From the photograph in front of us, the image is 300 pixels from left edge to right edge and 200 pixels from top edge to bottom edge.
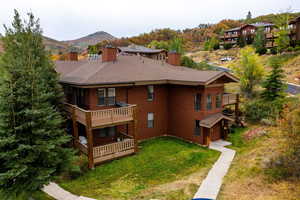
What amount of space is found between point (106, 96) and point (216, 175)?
9.66 m

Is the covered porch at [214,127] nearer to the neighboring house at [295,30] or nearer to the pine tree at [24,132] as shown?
the pine tree at [24,132]

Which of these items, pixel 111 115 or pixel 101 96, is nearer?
pixel 111 115

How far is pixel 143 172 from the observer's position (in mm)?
13133

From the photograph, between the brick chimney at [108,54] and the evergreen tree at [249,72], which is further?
the evergreen tree at [249,72]

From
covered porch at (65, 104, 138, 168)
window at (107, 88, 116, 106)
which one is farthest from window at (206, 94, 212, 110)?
window at (107, 88, 116, 106)

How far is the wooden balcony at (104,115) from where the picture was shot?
13609mm

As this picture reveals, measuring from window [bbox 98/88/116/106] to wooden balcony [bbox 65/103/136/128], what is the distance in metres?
2.05

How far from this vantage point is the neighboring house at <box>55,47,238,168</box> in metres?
14.7

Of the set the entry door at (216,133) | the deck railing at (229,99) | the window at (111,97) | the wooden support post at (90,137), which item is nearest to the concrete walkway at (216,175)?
the entry door at (216,133)

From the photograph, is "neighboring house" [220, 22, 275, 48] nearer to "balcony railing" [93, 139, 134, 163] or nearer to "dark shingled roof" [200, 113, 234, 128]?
"dark shingled roof" [200, 113, 234, 128]

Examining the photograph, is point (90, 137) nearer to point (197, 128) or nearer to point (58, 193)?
point (58, 193)

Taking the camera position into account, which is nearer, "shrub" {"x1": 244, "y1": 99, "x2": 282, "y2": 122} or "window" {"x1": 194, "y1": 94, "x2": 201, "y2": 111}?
"window" {"x1": 194, "y1": 94, "x2": 201, "y2": 111}

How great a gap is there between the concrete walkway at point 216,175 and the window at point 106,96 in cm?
885

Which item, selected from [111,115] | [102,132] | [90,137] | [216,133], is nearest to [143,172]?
[90,137]
